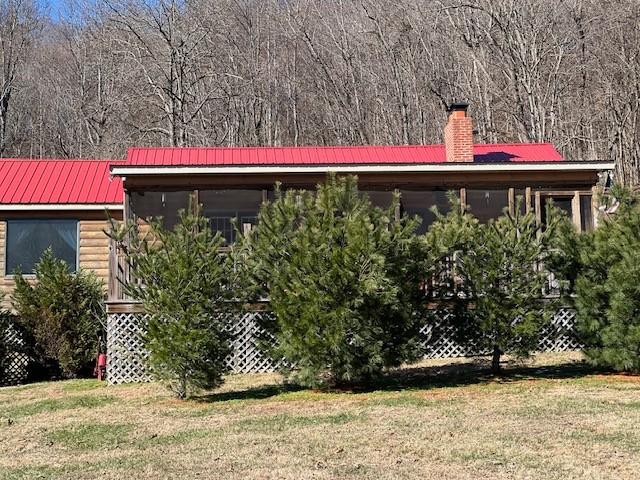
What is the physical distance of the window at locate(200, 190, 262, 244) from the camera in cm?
1675

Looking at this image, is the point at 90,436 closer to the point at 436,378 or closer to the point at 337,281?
the point at 337,281

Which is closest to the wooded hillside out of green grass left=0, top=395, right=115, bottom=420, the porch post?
the porch post

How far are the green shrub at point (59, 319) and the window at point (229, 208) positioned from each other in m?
4.08

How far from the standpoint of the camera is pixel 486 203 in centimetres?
1802

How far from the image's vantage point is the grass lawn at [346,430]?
Result: 6289 mm

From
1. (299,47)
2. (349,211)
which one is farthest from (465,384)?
(299,47)

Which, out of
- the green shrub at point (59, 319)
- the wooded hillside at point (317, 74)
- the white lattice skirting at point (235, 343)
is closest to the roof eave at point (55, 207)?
the green shrub at point (59, 319)

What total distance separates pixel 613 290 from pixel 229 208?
9464mm

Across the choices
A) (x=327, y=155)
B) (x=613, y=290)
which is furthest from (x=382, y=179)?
(x=613, y=290)

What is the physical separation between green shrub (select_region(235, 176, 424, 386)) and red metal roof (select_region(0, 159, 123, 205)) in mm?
7476

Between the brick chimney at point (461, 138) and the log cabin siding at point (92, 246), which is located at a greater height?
the brick chimney at point (461, 138)

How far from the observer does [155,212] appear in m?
17.6

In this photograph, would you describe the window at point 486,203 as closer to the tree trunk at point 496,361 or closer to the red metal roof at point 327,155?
the red metal roof at point 327,155

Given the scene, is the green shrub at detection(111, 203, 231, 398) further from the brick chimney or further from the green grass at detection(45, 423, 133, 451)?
the brick chimney
